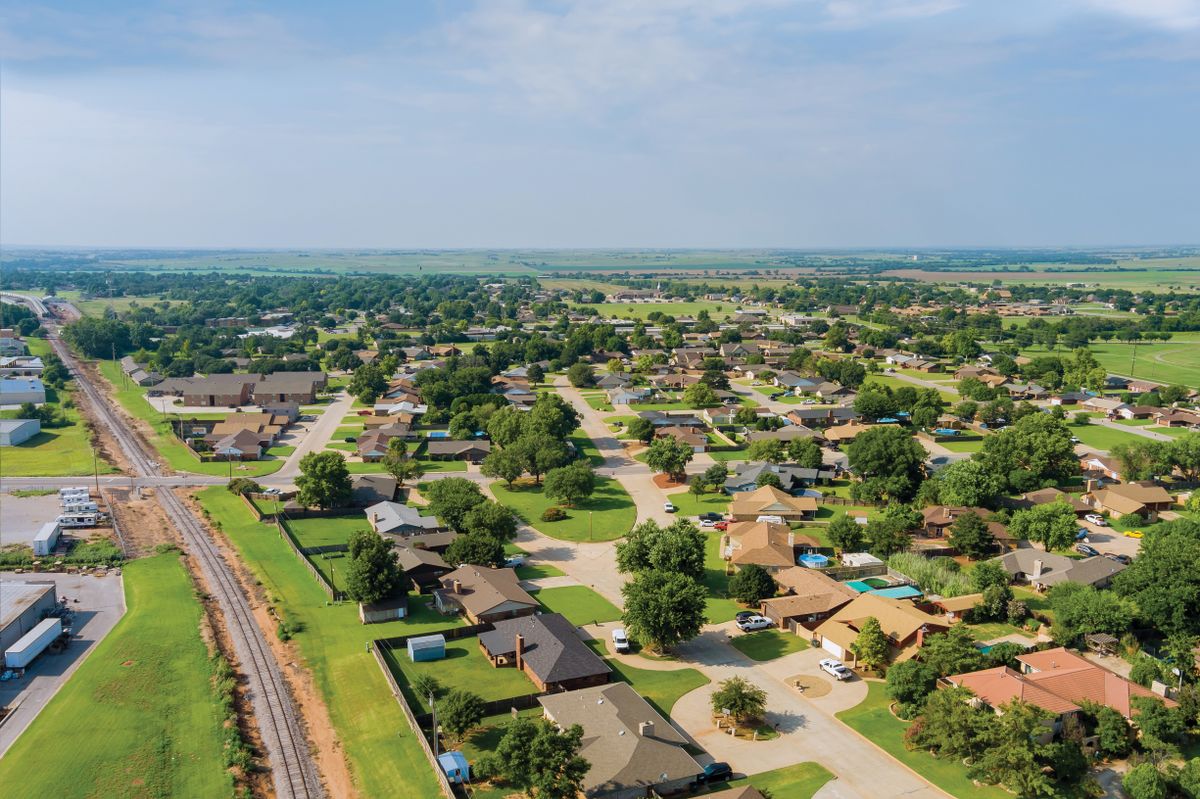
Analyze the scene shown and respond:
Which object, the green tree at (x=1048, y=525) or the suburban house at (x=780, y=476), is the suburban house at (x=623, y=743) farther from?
the suburban house at (x=780, y=476)

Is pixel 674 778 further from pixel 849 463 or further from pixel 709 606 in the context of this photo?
pixel 849 463

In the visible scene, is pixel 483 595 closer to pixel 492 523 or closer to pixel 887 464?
pixel 492 523

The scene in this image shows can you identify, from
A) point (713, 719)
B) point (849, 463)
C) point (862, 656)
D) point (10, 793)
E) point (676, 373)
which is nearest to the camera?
point (10, 793)

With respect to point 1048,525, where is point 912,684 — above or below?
below

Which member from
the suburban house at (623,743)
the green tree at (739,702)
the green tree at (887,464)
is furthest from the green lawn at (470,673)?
the green tree at (887,464)

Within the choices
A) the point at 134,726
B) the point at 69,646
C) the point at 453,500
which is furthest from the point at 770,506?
the point at 69,646

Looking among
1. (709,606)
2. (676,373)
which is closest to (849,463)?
(709,606)
